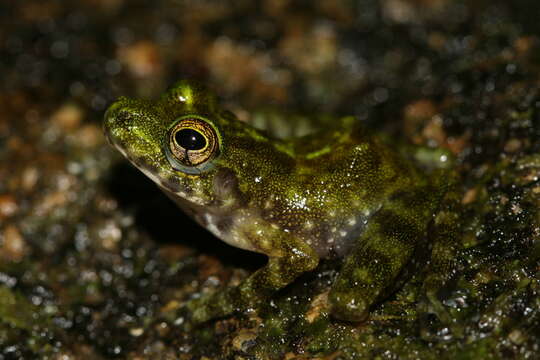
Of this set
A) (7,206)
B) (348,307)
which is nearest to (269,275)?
(348,307)

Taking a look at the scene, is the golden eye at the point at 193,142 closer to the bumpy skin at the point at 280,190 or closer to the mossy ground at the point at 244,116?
the bumpy skin at the point at 280,190

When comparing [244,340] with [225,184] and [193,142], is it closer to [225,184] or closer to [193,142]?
→ [225,184]

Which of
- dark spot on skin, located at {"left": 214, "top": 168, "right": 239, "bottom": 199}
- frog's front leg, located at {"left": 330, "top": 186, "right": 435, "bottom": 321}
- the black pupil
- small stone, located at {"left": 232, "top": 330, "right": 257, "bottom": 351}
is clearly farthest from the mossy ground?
the black pupil

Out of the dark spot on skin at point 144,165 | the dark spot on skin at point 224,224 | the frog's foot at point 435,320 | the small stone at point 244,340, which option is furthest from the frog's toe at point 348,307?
the dark spot on skin at point 144,165

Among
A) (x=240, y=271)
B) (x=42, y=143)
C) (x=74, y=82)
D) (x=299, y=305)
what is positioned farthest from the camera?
(x=74, y=82)

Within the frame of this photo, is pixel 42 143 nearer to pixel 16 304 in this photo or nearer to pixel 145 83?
pixel 145 83

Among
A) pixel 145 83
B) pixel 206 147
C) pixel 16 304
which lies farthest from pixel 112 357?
pixel 145 83
